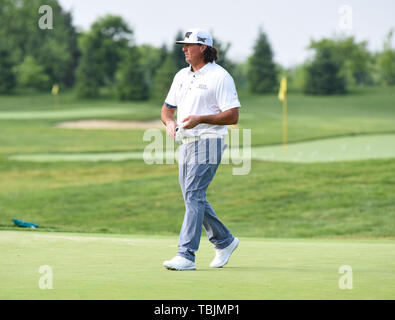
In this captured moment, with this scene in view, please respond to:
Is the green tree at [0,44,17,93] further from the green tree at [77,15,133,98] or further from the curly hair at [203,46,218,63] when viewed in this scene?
the curly hair at [203,46,218,63]

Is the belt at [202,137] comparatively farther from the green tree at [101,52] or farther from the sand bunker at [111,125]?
the green tree at [101,52]

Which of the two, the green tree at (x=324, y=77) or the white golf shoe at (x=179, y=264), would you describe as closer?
the white golf shoe at (x=179, y=264)

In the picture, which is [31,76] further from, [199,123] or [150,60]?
[199,123]

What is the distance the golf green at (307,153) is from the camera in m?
23.5

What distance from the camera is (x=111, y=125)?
151ft

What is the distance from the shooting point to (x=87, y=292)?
4703 millimetres

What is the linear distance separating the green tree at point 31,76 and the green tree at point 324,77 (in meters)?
31.6

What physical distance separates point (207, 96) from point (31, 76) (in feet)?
264

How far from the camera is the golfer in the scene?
243 inches

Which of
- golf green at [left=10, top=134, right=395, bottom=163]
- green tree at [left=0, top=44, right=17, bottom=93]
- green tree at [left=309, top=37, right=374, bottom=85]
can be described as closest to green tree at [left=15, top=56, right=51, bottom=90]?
green tree at [left=0, top=44, right=17, bottom=93]

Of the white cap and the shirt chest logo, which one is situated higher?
the white cap

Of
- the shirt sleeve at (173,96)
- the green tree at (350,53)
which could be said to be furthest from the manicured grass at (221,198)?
A: the green tree at (350,53)

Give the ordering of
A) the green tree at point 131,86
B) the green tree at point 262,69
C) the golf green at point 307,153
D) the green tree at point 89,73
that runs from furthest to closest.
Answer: the green tree at point 89,73 → the green tree at point 131,86 → the green tree at point 262,69 → the golf green at point 307,153

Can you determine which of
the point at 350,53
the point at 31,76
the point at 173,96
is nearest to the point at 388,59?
the point at 350,53
